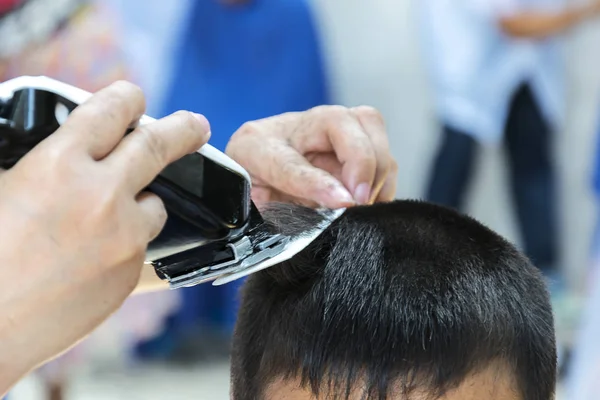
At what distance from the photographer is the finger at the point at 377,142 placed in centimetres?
78

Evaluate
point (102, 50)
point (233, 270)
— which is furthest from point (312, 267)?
point (102, 50)

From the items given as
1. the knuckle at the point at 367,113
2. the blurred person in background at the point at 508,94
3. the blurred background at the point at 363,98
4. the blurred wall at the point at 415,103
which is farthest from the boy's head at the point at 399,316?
the blurred wall at the point at 415,103

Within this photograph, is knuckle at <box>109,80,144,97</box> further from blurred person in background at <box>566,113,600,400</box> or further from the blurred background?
the blurred background

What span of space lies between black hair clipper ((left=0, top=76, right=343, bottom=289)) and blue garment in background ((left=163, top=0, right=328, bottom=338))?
1692 millimetres

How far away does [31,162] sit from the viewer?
46 cm

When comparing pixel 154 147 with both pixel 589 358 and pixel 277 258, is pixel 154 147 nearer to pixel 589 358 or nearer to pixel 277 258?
pixel 277 258

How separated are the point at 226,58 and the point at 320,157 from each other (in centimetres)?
157

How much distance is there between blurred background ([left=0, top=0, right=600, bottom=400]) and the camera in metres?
2.30

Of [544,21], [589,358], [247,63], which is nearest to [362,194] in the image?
[589,358]

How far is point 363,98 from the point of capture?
8.89 ft

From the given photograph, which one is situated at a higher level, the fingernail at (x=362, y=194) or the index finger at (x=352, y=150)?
the index finger at (x=352, y=150)

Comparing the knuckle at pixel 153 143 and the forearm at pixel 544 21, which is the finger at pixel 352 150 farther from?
the forearm at pixel 544 21

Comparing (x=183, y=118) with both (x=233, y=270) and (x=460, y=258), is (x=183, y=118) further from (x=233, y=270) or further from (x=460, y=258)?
(x=460, y=258)

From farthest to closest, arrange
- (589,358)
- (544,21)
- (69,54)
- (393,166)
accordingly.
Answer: (544,21), (69,54), (589,358), (393,166)
